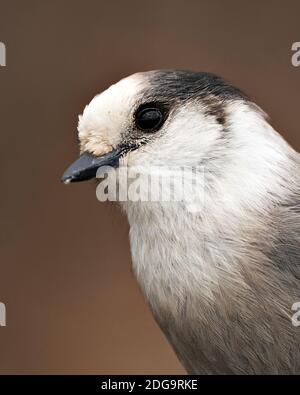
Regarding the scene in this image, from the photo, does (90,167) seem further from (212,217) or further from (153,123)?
(212,217)

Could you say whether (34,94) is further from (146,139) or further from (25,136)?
(146,139)

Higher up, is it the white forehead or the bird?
the white forehead

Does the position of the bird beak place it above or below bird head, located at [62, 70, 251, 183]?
below

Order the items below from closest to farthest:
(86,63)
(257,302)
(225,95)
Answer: (257,302) < (225,95) < (86,63)

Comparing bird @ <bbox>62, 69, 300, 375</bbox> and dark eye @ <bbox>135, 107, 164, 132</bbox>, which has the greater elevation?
dark eye @ <bbox>135, 107, 164, 132</bbox>

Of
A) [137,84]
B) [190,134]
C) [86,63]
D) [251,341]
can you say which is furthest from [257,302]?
[86,63]

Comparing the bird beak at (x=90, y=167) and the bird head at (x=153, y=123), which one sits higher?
the bird head at (x=153, y=123)
